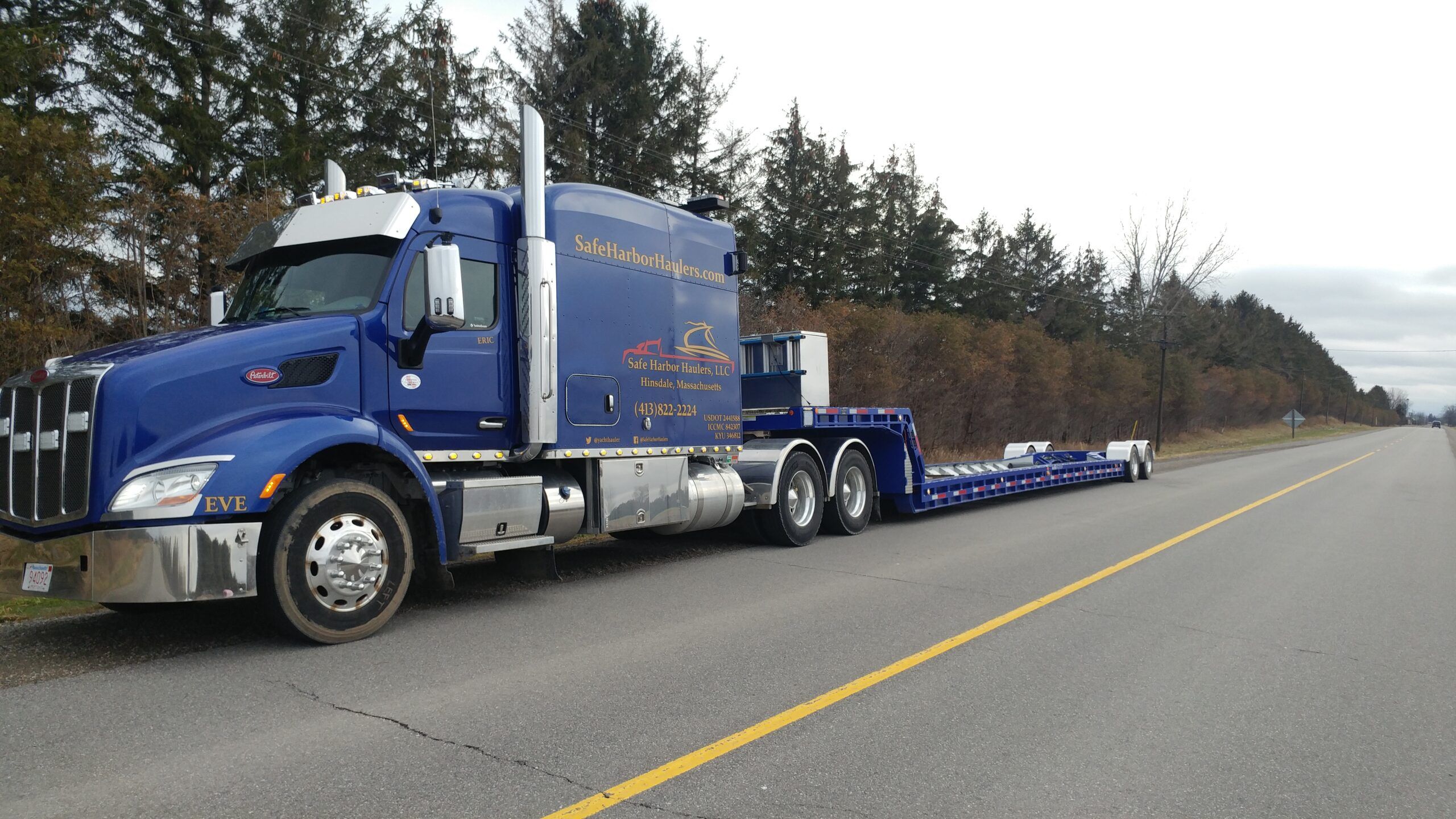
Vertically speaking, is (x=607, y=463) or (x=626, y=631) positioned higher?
(x=607, y=463)

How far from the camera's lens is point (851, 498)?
1214cm

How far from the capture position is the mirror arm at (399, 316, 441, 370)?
22.0 feet

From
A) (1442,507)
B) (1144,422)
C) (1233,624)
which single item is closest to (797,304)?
(1442,507)

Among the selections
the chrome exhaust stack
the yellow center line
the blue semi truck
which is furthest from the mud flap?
the yellow center line

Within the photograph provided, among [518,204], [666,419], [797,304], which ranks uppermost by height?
[797,304]

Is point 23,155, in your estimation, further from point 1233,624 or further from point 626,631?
point 1233,624

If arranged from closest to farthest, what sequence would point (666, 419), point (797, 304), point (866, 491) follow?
point (666, 419) → point (866, 491) → point (797, 304)

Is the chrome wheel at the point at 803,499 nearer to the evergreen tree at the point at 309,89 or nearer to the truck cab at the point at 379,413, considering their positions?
the truck cab at the point at 379,413

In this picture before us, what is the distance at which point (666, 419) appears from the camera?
902 cm

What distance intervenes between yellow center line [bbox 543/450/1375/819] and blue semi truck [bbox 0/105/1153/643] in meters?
3.04

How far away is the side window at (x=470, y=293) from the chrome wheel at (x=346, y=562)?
154 centimetres

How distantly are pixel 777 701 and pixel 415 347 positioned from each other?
3.73m

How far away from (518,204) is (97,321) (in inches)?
376

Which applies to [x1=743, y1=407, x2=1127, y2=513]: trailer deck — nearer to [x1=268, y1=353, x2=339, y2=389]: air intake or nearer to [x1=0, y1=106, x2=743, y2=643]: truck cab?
[x1=0, y1=106, x2=743, y2=643]: truck cab
